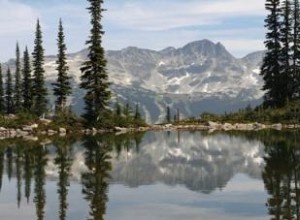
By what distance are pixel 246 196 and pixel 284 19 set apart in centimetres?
8564

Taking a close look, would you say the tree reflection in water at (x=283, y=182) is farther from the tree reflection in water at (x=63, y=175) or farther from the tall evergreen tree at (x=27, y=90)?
the tall evergreen tree at (x=27, y=90)

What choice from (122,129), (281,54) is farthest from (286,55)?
(122,129)

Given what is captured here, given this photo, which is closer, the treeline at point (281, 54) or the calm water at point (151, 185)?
the calm water at point (151, 185)

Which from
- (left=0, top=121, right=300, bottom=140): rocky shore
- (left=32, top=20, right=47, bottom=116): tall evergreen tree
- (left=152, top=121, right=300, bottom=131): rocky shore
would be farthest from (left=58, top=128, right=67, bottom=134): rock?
(left=32, top=20, right=47, bottom=116): tall evergreen tree

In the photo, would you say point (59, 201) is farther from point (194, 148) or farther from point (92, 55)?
point (92, 55)

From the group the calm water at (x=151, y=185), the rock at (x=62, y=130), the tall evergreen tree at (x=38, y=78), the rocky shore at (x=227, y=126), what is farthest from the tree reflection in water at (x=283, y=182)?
the tall evergreen tree at (x=38, y=78)

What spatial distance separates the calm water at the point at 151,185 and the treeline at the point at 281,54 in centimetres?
6037

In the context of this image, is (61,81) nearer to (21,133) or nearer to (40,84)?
(40,84)

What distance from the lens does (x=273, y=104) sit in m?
99.9

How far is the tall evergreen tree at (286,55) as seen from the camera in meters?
100

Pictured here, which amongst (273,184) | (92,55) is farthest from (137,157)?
(92,55)

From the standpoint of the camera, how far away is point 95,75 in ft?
285

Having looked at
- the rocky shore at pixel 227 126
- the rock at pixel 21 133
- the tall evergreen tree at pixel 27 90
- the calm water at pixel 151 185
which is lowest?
the calm water at pixel 151 185

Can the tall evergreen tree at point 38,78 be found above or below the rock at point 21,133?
above
